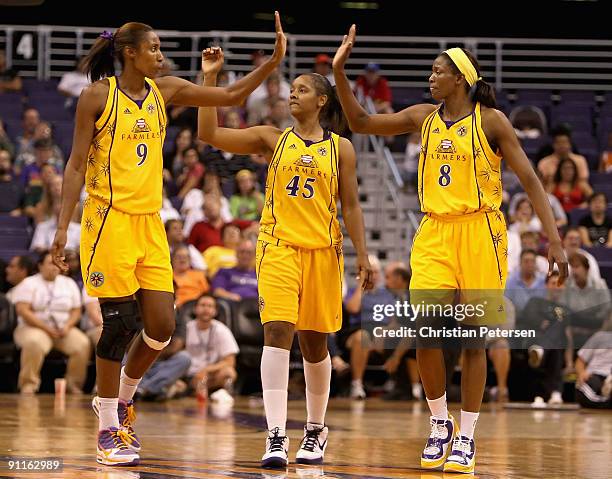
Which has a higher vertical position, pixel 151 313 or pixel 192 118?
pixel 192 118

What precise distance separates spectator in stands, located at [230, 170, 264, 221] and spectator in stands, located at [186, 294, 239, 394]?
86.9 inches

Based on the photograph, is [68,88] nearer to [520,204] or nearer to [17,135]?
[17,135]

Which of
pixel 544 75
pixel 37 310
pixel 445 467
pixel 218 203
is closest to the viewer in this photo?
pixel 445 467

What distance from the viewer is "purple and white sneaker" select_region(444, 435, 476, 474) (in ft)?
22.0

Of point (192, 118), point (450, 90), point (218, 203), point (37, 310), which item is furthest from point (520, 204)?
point (450, 90)

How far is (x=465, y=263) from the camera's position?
699 centimetres

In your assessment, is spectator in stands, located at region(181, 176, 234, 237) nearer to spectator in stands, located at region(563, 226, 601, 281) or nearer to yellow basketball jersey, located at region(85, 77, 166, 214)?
spectator in stands, located at region(563, 226, 601, 281)

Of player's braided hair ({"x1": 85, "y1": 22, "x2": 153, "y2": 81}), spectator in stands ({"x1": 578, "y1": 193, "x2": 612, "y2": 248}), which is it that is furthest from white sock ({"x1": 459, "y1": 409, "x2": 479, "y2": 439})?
spectator in stands ({"x1": 578, "y1": 193, "x2": 612, "y2": 248})

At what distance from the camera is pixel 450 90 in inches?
281

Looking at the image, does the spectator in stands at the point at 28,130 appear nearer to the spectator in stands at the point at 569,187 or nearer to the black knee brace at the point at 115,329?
the spectator in stands at the point at 569,187

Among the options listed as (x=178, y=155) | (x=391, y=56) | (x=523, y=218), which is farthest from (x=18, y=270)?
(x=391, y=56)

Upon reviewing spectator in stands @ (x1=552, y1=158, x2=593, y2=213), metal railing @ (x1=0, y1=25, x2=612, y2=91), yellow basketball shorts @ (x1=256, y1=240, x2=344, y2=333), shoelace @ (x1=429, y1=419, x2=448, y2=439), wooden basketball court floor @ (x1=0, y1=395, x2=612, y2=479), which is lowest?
wooden basketball court floor @ (x1=0, y1=395, x2=612, y2=479)

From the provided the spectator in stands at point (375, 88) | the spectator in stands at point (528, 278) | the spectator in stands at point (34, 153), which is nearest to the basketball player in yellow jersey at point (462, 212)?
the spectator in stands at point (528, 278)

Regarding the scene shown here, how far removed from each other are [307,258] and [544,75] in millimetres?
12735
